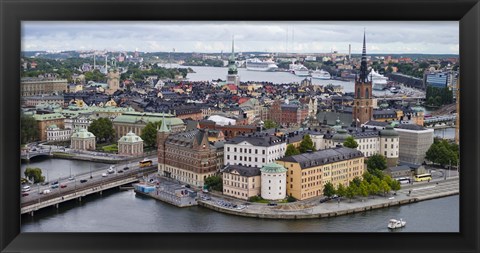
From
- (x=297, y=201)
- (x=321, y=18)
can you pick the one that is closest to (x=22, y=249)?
(x=321, y=18)

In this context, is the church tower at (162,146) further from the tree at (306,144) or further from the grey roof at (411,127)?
Result: the grey roof at (411,127)

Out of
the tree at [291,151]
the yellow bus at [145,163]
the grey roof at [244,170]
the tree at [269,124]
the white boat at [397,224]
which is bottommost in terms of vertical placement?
the white boat at [397,224]

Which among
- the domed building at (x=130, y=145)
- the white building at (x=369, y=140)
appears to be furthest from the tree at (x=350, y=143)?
the domed building at (x=130, y=145)

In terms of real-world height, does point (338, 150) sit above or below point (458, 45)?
below

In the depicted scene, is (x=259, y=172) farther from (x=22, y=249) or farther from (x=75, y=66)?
(x=22, y=249)

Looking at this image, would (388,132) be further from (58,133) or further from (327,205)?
(58,133)

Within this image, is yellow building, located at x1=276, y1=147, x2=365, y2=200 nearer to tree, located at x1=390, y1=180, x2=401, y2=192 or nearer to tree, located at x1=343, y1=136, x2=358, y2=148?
tree, located at x1=390, y1=180, x2=401, y2=192
